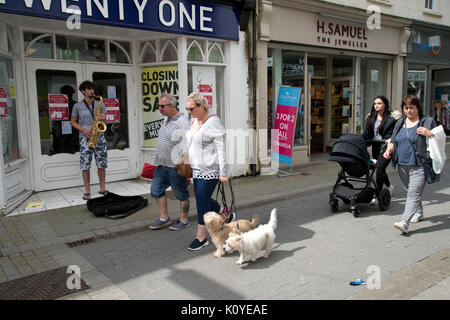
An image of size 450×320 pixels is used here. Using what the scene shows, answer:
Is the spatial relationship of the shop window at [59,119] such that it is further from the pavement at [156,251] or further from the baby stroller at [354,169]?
the baby stroller at [354,169]

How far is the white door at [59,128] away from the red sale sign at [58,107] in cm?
5

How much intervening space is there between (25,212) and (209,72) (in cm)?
460

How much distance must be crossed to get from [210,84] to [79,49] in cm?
278

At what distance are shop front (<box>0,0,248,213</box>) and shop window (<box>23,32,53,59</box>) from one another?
0.02 metres

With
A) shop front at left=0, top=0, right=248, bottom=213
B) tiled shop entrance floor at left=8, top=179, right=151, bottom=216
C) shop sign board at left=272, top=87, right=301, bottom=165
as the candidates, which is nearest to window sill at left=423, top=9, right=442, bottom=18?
shop sign board at left=272, top=87, right=301, bottom=165

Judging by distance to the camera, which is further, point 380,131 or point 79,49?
point 79,49

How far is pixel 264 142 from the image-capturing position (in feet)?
30.5

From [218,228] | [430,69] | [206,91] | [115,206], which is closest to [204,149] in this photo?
[218,228]

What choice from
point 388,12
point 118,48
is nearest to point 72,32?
point 118,48

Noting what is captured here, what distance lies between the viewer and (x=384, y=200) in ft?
20.9

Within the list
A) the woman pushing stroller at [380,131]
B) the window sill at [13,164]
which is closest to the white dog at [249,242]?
the woman pushing stroller at [380,131]

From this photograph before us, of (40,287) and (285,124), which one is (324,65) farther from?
(40,287)

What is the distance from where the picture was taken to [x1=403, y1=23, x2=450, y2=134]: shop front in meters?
13.3

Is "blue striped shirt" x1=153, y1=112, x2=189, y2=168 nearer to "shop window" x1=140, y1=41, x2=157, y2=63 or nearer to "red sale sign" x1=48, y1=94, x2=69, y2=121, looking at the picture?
"red sale sign" x1=48, y1=94, x2=69, y2=121
